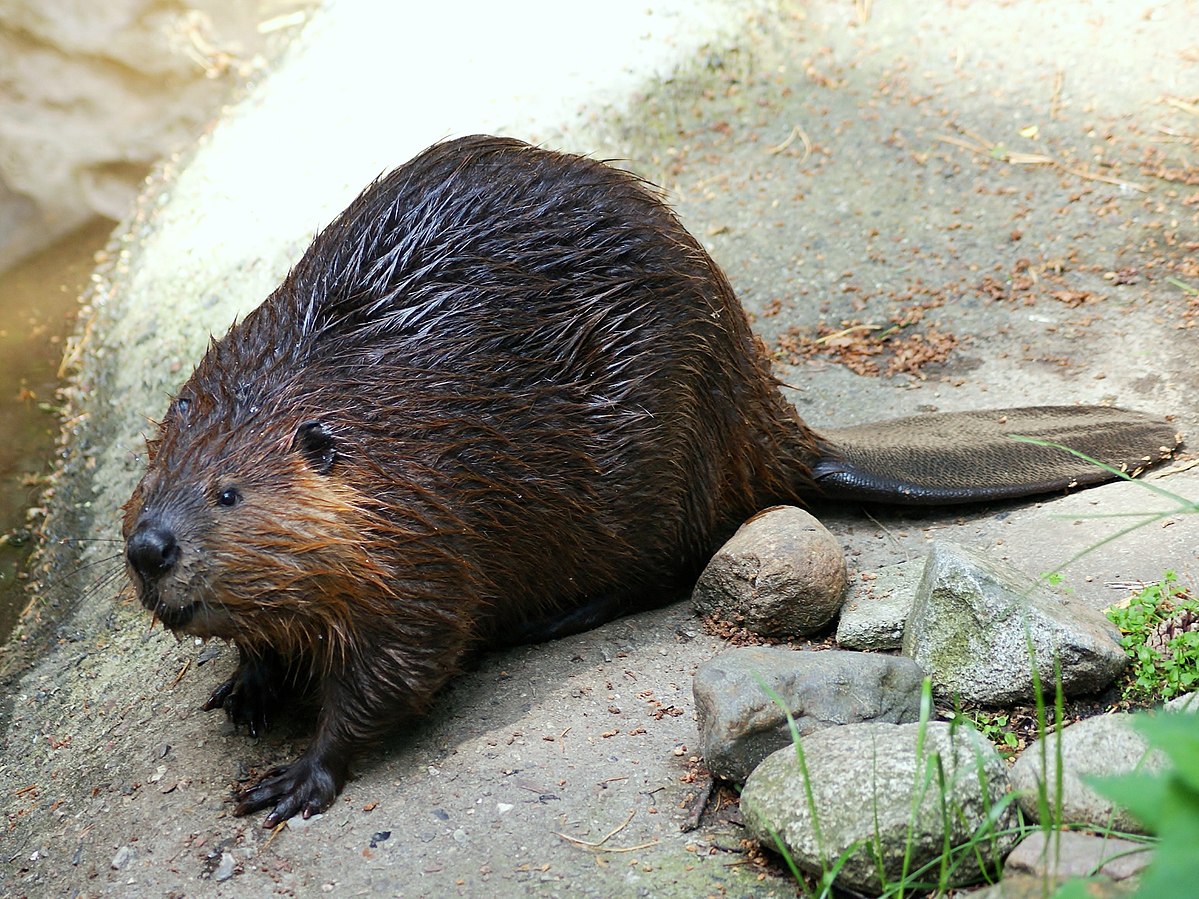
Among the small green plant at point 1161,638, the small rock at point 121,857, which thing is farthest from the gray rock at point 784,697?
the small rock at point 121,857

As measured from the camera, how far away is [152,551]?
2572 millimetres

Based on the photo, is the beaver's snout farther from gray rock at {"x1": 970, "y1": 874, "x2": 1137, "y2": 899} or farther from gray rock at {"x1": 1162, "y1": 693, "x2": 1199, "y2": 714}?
gray rock at {"x1": 1162, "y1": 693, "x2": 1199, "y2": 714}

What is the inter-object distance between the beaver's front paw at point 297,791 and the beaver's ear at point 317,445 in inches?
25.6

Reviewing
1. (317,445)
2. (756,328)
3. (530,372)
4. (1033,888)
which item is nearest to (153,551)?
(317,445)

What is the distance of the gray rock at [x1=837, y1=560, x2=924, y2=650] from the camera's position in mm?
3010

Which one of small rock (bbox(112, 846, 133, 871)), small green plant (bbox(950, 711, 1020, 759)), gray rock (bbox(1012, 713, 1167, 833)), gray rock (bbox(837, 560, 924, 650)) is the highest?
small rock (bbox(112, 846, 133, 871))

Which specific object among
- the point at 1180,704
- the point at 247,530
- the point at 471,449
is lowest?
the point at 1180,704

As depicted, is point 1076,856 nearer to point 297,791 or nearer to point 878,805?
point 878,805

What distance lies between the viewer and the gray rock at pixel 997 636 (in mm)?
2607

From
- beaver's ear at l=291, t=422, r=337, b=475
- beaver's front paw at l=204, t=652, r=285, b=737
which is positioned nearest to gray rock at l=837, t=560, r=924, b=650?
beaver's ear at l=291, t=422, r=337, b=475

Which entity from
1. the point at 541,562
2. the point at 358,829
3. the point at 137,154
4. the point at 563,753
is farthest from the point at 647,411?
the point at 137,154

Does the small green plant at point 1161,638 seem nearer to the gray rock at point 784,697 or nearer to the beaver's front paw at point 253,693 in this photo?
the gray rock at point 784,697

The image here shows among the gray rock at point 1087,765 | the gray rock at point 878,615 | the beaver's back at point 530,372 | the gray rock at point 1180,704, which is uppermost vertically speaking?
the beaver's back at point 530,372

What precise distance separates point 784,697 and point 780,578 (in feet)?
1.80
